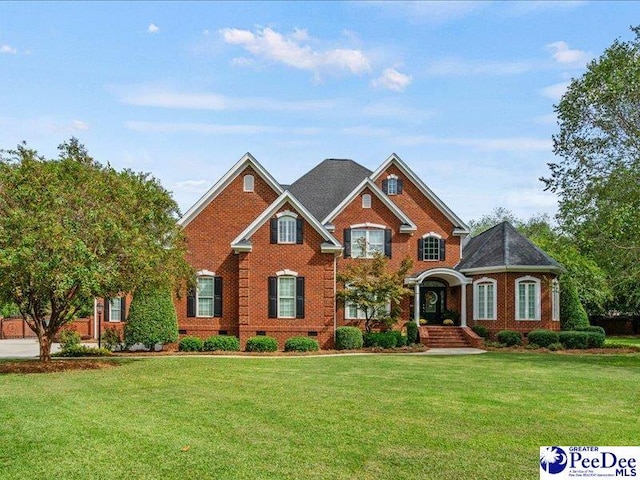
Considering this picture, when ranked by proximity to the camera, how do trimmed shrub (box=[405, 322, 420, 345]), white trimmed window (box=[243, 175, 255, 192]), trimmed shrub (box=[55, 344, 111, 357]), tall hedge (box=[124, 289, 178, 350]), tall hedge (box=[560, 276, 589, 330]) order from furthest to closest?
tall hedge (box=[560, 276, 589, 330])
trimmed shrub (box=[405, 322, 420, 345])
white trimmed window (box=[243, 175, 255, 192])
tall hedge (box=[124, 289, 178, 350])
trimmed shrub (box=[55, 344, 111, 357])

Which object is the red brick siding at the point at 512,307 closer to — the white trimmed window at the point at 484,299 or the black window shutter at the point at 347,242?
the white trimmed window at the point at 484,299

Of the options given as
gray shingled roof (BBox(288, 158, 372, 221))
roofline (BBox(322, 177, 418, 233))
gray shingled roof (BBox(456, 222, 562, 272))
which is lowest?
gray shingled roof (BBox(456, 222, 562, 272))

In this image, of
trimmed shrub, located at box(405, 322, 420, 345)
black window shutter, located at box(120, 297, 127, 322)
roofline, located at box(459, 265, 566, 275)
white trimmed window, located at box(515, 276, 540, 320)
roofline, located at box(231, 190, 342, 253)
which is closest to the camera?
roofline, located at box(231, 190, 342, 253)

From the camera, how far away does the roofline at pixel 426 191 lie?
31984 mm

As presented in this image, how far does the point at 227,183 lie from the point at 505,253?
13.5 m

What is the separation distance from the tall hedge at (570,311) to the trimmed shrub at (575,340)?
483 cm

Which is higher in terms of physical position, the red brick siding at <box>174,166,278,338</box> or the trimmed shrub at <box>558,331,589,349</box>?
the red brick siding at <box>174,166,278,338</box>

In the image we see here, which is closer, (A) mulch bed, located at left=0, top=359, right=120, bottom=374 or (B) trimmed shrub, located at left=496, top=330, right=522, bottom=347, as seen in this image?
(A) mulch bed, located at left=0, top=359, right=120, bottom=374

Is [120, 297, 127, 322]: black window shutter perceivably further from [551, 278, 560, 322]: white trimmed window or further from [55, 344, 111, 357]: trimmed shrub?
[551, 278, 560, 322]: white trimmed window

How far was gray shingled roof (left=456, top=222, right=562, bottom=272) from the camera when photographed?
2892cm

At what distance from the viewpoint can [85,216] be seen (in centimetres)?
1702

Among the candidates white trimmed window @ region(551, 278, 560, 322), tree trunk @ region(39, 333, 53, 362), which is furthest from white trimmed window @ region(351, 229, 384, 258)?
tree trunk @ region(39, 333, 53, 362)

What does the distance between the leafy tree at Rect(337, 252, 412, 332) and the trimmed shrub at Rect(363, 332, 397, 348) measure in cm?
116

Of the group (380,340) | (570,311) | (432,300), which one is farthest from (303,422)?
(570,311)
